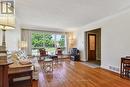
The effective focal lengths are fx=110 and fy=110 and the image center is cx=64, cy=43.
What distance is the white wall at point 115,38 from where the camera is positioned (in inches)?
166

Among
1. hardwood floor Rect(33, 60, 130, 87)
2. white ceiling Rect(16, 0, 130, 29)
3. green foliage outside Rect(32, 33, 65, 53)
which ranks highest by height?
white ceiling Rect(16, 0, 130, 29)

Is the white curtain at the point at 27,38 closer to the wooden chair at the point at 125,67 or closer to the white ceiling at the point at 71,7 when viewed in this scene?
the white ceiling at the point at 71,7

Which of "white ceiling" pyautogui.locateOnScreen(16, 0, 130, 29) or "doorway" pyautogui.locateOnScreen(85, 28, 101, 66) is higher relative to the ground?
"white ceiling" pyautogui.locateOnScreen(16, 0, 130, 29)

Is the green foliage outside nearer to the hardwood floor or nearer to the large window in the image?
the large window

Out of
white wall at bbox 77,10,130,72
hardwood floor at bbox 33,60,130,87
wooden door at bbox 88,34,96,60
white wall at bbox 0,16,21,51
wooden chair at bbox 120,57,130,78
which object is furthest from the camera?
wooden door at bbox 88,34,96,60

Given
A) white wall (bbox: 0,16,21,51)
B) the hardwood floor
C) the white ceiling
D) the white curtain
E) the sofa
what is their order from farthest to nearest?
the white curtain < white wall (bbox: 0,16,21,51) < the white ceiling < the hardwood floor < the sofa

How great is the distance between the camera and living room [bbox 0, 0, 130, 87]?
3.57 m

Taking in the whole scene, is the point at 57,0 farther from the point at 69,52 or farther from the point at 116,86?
the point at 69,52

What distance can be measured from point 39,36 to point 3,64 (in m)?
6.92

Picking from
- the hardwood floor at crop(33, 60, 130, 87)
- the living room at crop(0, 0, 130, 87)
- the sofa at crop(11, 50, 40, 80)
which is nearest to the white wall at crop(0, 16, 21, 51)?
the living room at crop(0, 0, 130, 87)

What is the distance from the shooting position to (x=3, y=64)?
5.45 feet

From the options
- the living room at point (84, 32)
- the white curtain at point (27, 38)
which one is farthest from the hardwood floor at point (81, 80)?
the white curtain at point (27, 38)

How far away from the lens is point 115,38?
4793 millimetres

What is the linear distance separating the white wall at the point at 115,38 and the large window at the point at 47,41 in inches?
153
